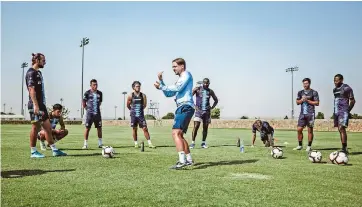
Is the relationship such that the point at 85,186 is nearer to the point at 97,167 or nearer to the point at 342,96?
the point at 97,167

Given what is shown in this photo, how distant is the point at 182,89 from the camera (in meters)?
7.66

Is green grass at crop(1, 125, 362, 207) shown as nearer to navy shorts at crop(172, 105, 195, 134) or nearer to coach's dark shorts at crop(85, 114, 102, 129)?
navy shorts at crop(172, 105, 195, 134)

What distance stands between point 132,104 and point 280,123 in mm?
40255

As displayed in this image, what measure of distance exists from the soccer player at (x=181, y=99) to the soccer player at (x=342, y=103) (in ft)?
21.0

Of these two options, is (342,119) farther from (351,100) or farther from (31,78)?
(31,78)

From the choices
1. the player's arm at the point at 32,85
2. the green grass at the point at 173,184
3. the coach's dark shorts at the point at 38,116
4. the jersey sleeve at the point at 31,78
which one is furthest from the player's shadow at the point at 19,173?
the jersey sleeve at the point at 31,78

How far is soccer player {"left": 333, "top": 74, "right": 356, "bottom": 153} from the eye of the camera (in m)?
11.5

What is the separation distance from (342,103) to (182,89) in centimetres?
681

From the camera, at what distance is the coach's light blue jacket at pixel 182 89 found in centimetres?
759

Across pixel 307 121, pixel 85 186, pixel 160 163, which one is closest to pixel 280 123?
pixel 307 121

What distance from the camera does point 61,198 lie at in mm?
4574

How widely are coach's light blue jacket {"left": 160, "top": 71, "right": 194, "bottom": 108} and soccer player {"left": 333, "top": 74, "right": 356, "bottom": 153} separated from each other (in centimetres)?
644

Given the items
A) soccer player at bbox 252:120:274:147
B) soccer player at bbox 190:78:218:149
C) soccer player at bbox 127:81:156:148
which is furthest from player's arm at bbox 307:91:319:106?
soccer player at bbox 127:81:156:148

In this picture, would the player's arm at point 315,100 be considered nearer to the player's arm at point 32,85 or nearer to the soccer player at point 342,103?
the soccer player at point 342,103
